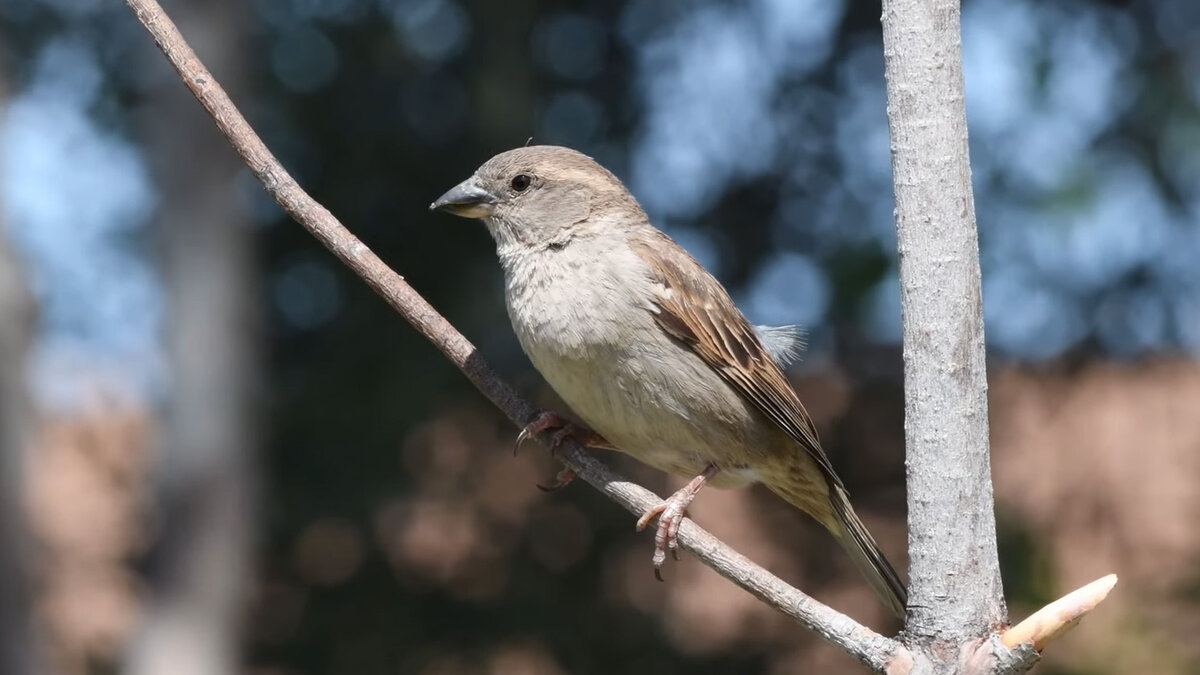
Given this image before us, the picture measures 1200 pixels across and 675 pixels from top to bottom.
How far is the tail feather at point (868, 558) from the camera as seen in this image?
376 cm

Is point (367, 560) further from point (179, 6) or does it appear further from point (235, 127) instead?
point (235, 127)

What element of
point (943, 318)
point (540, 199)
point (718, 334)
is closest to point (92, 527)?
point (540, 199)

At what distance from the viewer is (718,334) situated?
13.5ft

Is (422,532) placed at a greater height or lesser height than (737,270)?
lesser

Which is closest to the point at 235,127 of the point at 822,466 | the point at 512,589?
the point at 822,466

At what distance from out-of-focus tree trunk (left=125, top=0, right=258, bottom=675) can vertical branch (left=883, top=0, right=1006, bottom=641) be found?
17.9ft

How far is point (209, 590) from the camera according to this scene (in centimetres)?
734

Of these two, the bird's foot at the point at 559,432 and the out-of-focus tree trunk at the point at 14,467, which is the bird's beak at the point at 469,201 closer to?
the bird's foot at the point at 559,432

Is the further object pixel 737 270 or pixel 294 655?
pixel 294 655

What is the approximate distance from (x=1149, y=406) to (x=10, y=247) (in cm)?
592

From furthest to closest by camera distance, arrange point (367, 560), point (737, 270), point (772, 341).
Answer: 1. point (367, 560)
2. point (737, 270)
3. point (772, 341)

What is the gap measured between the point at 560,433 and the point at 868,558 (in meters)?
0.94

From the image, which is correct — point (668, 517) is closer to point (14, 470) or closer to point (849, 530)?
point (849, 530)

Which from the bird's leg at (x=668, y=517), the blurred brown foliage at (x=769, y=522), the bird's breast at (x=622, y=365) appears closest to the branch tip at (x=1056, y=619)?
the bird's leg at (x=668, y=517)
